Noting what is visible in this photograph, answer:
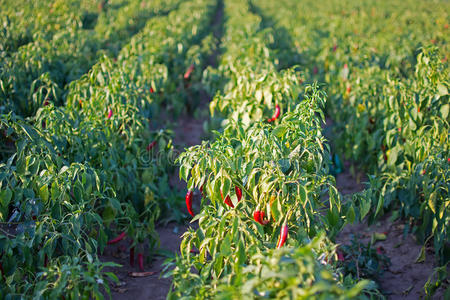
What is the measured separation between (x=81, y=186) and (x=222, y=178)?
99 cm

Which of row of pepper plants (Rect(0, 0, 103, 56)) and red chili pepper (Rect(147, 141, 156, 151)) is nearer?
red chili pepper (Rect(147, 141, 156, 151))

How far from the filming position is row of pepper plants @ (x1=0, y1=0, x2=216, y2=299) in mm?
2361

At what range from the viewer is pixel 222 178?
7.74ft

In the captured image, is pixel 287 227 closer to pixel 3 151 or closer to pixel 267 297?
pixel 267 297

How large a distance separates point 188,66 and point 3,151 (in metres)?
3.71

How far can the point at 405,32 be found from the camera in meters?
9.73

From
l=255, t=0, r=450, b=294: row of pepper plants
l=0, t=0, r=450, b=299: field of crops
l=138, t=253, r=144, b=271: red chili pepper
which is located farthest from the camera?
l=138, t=253, r=144, b=271: red chili pepper

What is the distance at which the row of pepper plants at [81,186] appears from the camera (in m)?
2.36

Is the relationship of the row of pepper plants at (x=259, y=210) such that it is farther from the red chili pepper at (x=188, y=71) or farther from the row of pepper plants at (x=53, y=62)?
the red chili pepper at (x=188, y=71)

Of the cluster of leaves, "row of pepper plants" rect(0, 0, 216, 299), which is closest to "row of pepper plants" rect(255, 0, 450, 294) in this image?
the cluster of leaves

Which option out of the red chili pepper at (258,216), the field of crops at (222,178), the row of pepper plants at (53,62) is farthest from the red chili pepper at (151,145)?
the red chili pepper at (258,216)

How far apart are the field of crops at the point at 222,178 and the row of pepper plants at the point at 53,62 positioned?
35 millimetres

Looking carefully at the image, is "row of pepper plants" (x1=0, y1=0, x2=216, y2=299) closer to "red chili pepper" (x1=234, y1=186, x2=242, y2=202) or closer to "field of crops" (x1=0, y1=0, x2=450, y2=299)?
"field of crops" (x1=0, y1=0, x2=450, y2=299)

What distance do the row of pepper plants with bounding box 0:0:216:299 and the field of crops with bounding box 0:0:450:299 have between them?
0.02 meters
